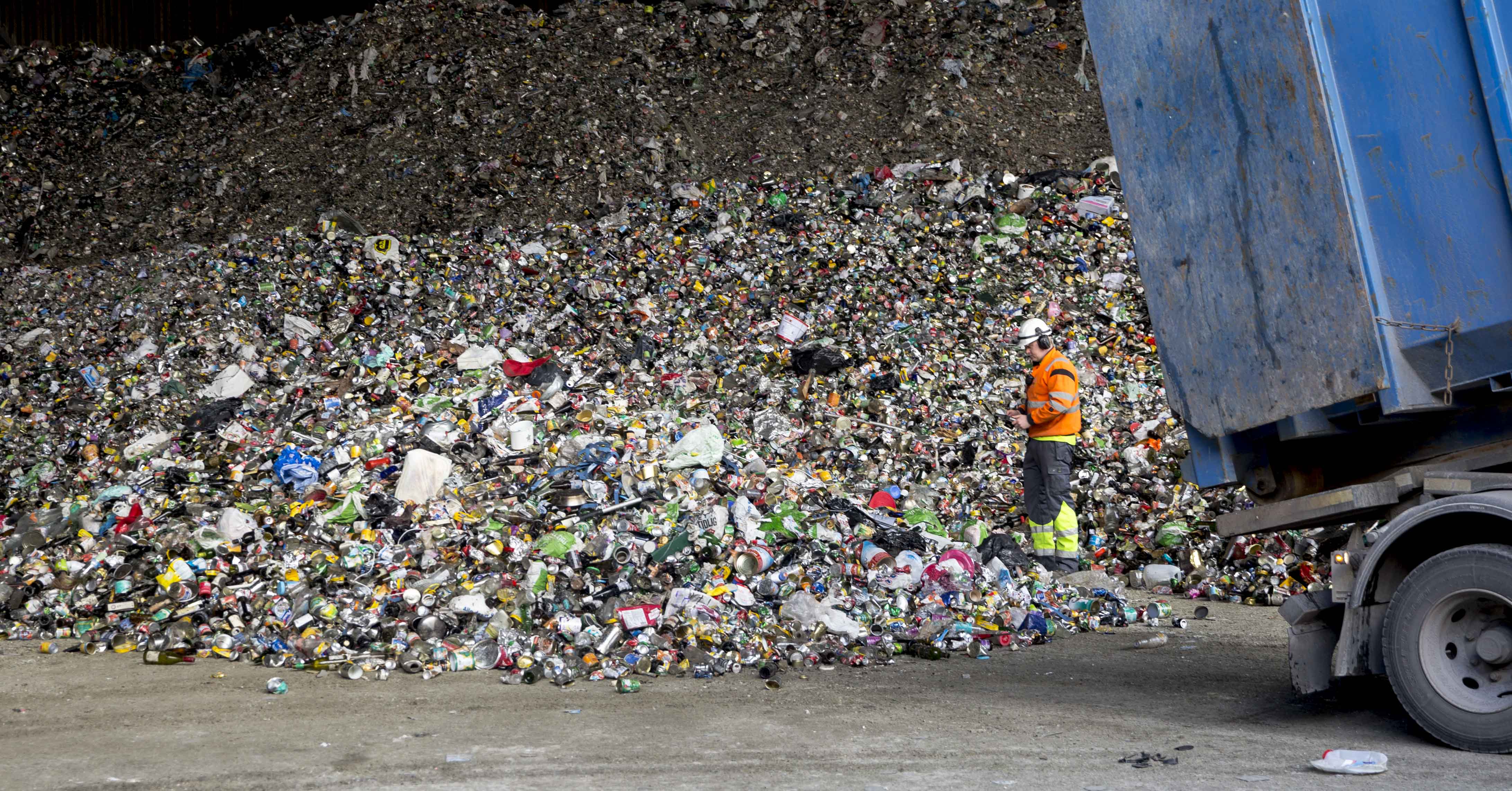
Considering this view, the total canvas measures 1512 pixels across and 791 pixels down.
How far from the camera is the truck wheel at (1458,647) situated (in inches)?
130

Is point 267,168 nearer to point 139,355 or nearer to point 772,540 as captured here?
point 139,355

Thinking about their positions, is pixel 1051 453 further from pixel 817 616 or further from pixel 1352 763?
pixel 1352 763

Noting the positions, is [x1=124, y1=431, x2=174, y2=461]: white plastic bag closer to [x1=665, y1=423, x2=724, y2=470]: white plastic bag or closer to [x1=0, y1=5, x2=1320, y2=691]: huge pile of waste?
[x1=0, y1=5, x2=1320, y2=691]: huge pile of waste

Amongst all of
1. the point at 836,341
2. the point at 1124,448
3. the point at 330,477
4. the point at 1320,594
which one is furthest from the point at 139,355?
the point at 1320,594

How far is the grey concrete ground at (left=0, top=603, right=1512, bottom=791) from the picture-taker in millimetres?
3342

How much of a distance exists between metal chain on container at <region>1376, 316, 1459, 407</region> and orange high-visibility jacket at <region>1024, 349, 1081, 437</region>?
10.2ft

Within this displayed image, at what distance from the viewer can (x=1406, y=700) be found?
354 cm

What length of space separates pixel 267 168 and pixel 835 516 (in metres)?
8.72

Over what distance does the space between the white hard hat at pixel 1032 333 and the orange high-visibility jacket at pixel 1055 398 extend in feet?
0.37

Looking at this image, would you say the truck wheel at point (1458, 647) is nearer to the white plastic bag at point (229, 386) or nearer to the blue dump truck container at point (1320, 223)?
the blue dump truck container at point (1320, 223)

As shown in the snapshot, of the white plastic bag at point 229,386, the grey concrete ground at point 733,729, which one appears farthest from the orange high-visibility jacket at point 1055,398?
the white plastic bag at point 229,386

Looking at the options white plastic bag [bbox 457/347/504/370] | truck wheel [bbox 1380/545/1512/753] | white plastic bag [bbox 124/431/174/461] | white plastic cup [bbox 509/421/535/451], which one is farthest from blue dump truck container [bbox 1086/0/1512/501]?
white plastic bag [bbox 124/431/174/461]

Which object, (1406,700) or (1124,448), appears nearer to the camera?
(1406,700)

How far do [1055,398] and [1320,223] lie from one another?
3.05 meters
